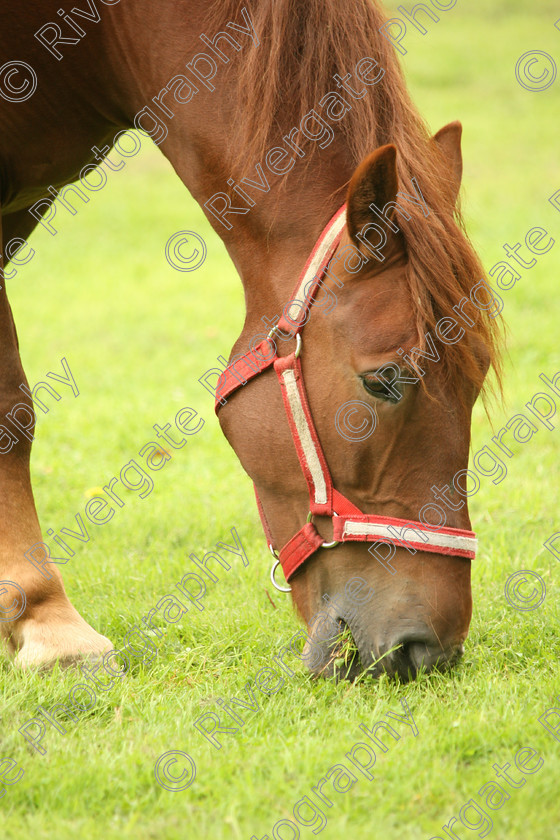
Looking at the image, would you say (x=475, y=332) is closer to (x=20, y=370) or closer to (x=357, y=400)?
(x=357, y=400)

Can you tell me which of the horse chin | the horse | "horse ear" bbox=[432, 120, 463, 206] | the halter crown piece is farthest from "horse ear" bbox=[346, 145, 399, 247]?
the horse chin

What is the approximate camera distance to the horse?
2273mm

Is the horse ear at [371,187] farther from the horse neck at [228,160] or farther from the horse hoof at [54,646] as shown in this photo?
the horse hoof at [54,646]

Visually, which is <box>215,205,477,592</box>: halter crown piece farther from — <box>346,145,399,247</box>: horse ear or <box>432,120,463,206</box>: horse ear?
<box>432,120,463,206</box>: horse ear

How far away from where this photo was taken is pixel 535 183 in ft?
42.7

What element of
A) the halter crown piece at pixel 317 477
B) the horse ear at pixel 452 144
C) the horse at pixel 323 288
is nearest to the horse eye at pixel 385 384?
the horse at pixel 323 288

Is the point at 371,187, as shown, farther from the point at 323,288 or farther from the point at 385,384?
the point at 385,384

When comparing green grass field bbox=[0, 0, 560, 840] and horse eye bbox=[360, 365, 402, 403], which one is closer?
green grass field bbox=[0, 0, 560, 840]

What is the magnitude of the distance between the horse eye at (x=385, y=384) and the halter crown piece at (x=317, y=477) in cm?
22

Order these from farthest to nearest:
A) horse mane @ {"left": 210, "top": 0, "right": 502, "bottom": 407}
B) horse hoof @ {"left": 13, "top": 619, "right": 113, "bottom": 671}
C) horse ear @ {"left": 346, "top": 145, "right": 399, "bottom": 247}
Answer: horse hoof @ {"left": 13, "top": 619, "right": 113, "bottom": 671}, horse mane @ {"left": 210, "top": 0, "right": 502, "bottom": 407}, horse ear @ {"left": 346, "top": 145, "right": 399, "bottom": 247}

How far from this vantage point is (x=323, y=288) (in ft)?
7.70

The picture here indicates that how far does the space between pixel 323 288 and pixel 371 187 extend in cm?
32

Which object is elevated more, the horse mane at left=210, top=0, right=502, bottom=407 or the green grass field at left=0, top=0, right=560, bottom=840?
the horse mane at left=210, top=0, right=502, bottom=407

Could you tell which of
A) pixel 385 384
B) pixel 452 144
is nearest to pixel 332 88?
pixel 452 144
